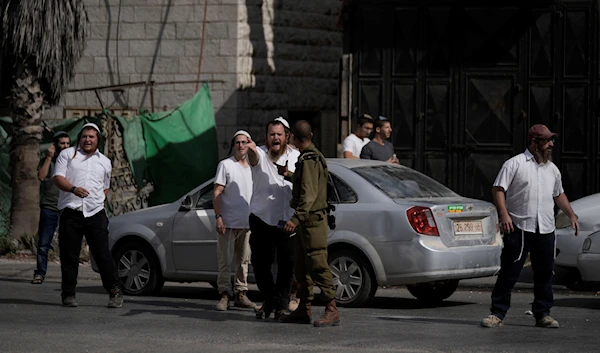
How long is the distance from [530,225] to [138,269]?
4918 mm

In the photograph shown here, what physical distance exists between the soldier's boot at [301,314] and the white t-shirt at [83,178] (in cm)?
236

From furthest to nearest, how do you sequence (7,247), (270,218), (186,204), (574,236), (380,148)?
(7,247) → (380,148) → (574,236) → (186,204) → (270,218)

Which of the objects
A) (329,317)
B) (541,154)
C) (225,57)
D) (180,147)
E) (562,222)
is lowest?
(329,317)

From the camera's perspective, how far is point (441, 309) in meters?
12.7

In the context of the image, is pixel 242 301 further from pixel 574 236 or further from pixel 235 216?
pixel 574 236

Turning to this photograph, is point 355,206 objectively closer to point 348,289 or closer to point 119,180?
point 348,289

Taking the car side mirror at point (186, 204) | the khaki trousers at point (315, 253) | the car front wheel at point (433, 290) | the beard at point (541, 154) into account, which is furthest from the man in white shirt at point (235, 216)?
the beard at point (541, 154)

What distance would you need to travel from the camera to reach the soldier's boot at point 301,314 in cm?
1107

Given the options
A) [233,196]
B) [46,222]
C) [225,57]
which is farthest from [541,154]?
[225,57]

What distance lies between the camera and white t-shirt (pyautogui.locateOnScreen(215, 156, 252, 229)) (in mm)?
12219

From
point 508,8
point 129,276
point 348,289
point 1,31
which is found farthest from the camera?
point 508,8

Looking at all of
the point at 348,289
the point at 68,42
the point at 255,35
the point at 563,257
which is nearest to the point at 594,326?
the point at 348,289

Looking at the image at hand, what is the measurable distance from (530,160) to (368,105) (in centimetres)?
1050

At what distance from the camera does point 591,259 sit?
1298cm
